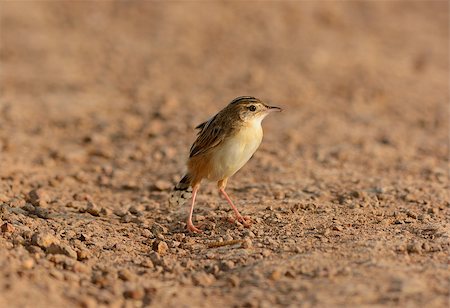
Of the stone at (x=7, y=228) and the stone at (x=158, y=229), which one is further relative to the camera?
the stone at (x=158, y=229)

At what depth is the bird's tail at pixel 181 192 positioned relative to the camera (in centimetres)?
817

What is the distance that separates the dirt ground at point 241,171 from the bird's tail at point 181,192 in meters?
0.16

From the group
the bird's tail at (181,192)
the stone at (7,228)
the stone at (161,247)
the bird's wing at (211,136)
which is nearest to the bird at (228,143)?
the bird's wing at (211,136)

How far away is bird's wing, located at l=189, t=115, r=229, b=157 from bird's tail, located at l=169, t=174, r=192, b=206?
39 centimetres

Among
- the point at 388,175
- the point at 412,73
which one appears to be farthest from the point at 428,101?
the point at 388,175

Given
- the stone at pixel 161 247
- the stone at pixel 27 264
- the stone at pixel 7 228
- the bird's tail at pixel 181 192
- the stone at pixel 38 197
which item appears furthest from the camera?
the stone at pixel 38 197

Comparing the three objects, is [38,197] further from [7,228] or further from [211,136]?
[211,136]

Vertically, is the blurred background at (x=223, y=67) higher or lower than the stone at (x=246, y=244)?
higher

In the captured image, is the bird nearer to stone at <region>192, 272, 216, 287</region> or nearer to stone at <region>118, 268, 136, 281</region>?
stone at <region>192, 272, 216, 287</region>

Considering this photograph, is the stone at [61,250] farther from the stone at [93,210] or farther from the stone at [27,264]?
the stone at [93,210]

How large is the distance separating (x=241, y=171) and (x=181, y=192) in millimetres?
1968

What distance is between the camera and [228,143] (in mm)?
7547

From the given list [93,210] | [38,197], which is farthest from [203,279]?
[38,197]

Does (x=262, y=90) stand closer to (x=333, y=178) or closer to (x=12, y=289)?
(x=333, y=178)
